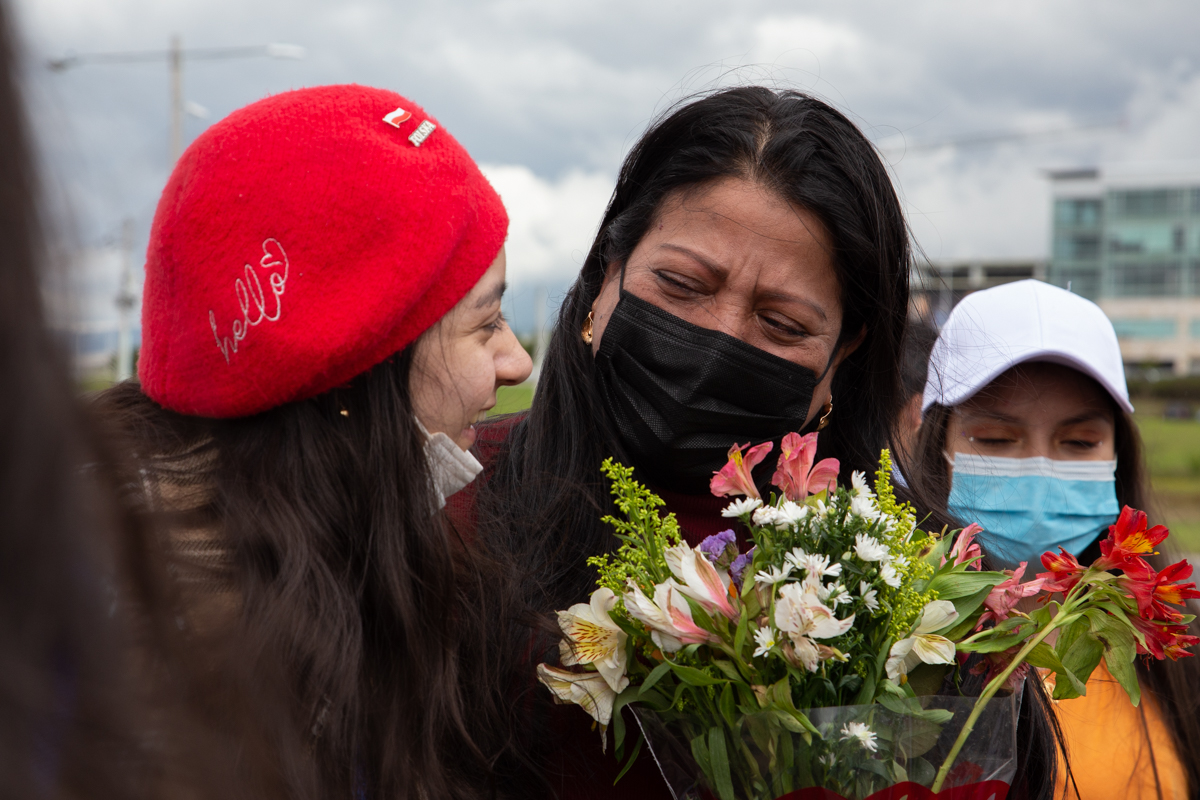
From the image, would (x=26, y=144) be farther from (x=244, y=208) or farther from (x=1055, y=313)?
(x=1055, y=313)

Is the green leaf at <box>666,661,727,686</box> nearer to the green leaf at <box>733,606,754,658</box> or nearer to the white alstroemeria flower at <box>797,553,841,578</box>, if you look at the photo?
the green leaf at <box>733,606,754,658</box>

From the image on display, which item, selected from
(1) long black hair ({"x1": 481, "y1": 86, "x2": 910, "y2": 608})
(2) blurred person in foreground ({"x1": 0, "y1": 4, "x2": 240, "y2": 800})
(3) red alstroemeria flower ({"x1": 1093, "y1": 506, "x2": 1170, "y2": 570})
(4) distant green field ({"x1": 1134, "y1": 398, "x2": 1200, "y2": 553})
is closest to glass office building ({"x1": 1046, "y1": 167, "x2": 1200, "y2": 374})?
(4) distant green field ({"x1": 1134, "y1": 398, "x2": 1200, "y2": 553})

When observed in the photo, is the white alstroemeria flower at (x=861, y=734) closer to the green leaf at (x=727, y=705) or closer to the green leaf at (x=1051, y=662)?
the green leaf at (x=727, y=705)

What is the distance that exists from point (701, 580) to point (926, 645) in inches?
14.1

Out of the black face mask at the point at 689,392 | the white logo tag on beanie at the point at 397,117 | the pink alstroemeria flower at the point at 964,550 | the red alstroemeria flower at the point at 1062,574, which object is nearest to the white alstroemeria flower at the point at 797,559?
the pink alstroemeria flower at the point at 964,550

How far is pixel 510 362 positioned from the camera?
1.87m

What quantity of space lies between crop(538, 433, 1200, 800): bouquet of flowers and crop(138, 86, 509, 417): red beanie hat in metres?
0.52

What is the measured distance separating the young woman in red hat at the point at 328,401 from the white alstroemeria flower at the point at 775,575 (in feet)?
1.88

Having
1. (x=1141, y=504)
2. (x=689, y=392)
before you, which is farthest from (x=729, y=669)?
(x=1141, y=504)

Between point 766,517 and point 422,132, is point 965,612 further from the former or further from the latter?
point 422,132

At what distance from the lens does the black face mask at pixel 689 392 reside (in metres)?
2.23

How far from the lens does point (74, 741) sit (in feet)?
2.16

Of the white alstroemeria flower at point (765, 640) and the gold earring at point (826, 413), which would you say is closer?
the white alstroemeria flower at point (765, 640)

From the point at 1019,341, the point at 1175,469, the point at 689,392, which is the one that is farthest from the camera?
the point at 1175,469
